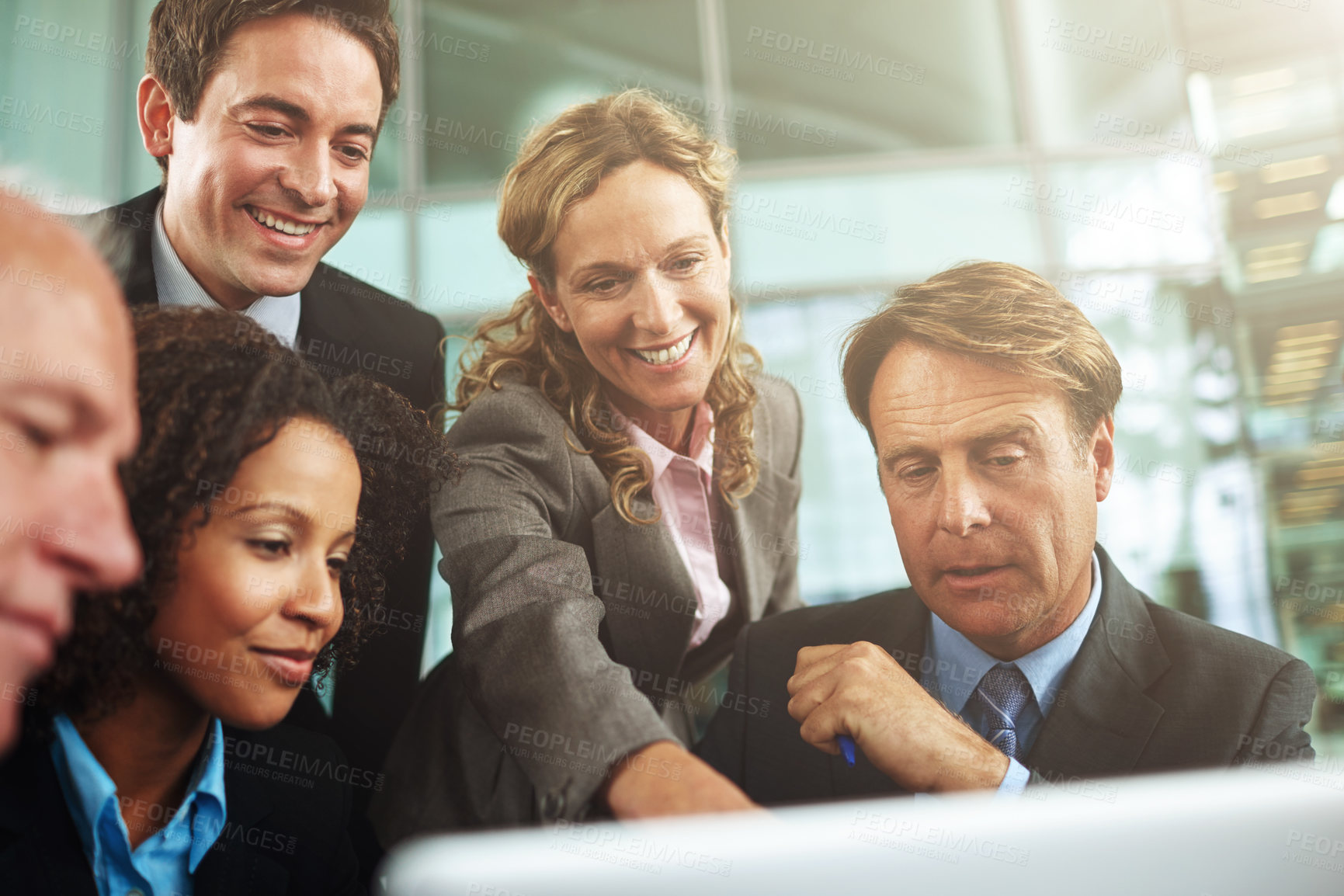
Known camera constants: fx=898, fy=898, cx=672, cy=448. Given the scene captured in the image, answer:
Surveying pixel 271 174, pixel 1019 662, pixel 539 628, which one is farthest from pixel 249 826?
pixel 1019 662

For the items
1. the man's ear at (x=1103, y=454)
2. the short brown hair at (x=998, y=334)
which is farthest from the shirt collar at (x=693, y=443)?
the man's ear at (x=1103, y=454)

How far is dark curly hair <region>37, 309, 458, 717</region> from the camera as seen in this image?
151 centimetres

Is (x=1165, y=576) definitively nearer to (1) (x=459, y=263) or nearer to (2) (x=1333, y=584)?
(2) (x=1333, y=584)

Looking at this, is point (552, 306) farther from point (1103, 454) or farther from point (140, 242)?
point (1103, 454)

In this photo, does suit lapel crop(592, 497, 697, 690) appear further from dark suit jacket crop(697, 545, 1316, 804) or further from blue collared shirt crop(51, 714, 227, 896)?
blue collared shirt crop(51, 714, 227, 896)

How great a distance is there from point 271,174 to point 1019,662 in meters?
1.93

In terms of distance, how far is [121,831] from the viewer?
151 cm

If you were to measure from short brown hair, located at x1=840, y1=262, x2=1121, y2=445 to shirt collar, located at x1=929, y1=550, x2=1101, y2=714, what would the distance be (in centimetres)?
46

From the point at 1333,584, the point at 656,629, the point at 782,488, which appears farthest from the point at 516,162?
the point at 1333,584

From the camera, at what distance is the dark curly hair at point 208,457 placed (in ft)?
4.96

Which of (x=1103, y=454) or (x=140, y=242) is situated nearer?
(x=140, y=242)

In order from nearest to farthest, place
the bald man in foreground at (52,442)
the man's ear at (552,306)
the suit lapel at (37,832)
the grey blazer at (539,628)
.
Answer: the bald man in foreground at (52,442)
the suit lapel at (37,832)
the grey blazer at (539,628)
the man's ear at (552,306)

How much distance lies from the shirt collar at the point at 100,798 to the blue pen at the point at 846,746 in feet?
3.96

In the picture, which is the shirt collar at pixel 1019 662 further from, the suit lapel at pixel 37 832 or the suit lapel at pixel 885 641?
the suit lapel at pixel 37 832
